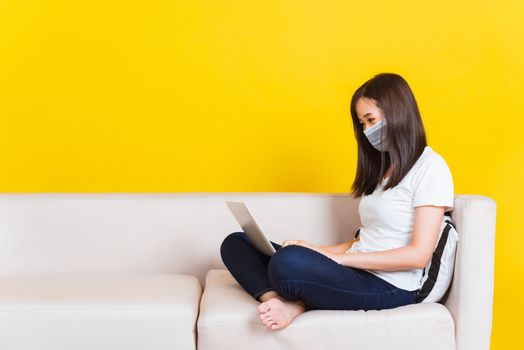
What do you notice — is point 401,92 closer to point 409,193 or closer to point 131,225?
point 409,193

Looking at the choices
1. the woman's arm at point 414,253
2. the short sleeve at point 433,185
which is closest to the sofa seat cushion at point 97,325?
the woman's arm at point 414,253

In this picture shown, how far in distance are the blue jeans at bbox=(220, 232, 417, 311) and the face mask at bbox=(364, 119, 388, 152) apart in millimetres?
406

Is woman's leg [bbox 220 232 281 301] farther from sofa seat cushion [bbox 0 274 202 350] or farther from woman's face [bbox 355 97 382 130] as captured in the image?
woman's face [bbox 355 97 382 130]

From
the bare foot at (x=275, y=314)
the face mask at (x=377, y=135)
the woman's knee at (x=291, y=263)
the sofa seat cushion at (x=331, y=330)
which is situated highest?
the face mask at (x=377, y=135)

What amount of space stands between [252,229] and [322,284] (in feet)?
1.01

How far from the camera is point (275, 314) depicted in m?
1.99

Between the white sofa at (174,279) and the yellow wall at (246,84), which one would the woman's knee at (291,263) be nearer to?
the white sofa at (174,279)

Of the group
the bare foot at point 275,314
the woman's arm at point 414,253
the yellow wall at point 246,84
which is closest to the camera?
the bare foot at point 275,314

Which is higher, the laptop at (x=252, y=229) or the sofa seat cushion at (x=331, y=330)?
the laptop at (x=252, y=229)

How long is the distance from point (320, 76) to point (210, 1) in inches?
26.7

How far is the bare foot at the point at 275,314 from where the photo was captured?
1992 millimetres

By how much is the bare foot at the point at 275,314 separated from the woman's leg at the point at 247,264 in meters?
0.15

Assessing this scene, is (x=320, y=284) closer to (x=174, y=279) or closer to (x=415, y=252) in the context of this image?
(x=415, y=252)

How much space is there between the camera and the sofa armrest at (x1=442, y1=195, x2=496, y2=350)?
6.98 ft
